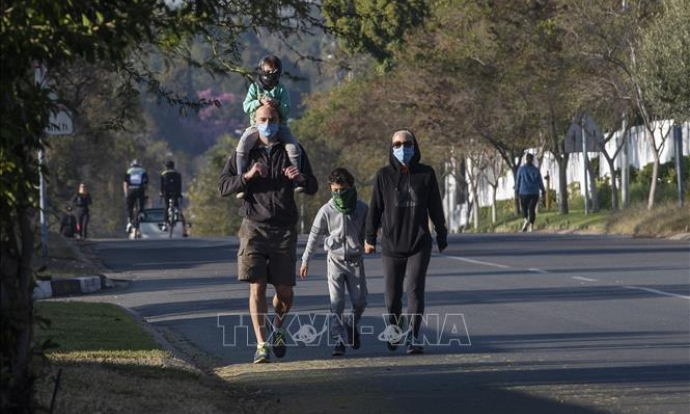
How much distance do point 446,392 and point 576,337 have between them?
3.34 m

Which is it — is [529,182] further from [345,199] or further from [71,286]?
[345,199]

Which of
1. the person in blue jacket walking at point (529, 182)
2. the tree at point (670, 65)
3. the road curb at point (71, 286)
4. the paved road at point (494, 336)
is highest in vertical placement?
the tree at point (670, 65)

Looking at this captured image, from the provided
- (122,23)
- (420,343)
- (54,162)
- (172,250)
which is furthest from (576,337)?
(54,162)

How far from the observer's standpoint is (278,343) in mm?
11992

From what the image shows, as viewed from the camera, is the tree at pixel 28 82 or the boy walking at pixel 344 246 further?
the boy walking at pixel 344 246

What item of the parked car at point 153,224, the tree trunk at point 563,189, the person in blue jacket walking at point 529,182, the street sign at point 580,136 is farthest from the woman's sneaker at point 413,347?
the tree trunk at point 563,189

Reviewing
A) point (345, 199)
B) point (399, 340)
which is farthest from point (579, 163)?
point (399, 340)

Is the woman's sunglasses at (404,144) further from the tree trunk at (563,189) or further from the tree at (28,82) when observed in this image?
the tree trunk at (563,189)

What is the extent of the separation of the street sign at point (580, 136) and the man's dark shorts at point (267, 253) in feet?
111

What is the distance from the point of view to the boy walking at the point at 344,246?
41.6 feet

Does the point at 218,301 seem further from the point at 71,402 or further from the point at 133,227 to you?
A: the point at 133,227

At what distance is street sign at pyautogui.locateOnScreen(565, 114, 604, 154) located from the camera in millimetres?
45625

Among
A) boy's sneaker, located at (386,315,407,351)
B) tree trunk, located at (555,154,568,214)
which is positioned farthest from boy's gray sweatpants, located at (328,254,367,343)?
tree trunk, located at (555,154,568,214)

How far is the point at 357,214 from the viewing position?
12906 millimetres
